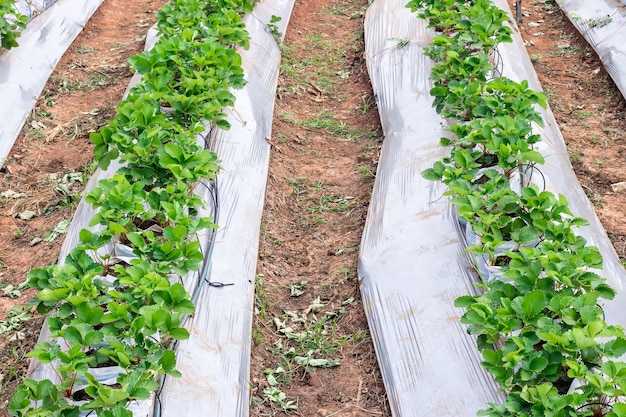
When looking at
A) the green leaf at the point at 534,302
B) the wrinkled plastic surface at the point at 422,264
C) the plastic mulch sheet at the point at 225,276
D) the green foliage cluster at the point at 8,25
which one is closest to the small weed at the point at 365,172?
the wrinkled plastic surface at the point at 422,264

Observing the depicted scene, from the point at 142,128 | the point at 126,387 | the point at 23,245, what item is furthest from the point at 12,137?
the point at 126,387

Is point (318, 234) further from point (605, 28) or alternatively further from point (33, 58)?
point (605, 28)

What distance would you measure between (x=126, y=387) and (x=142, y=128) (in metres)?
1.78

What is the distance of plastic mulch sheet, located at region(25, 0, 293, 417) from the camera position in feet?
10.00

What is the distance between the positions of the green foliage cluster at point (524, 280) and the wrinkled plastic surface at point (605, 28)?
1.75 meters

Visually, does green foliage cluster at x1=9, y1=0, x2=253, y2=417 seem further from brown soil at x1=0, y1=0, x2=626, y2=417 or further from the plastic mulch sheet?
brown soil at x1=0, y1=0, x2=626, y2=417

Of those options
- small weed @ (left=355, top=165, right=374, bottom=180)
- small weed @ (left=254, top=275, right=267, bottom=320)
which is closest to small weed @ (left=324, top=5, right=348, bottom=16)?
small weed @ (left=355, top=165, right=374, bottom=180)

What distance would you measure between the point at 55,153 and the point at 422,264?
3048 mm

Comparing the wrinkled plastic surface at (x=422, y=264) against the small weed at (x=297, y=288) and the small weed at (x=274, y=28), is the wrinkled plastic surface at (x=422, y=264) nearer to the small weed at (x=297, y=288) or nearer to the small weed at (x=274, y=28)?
the small weed at (x=297, y=288)

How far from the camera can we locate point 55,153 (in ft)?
17.6

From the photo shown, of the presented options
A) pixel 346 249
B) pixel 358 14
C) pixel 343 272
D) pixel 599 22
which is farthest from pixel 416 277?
pixel 358 14

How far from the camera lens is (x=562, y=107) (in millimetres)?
5656

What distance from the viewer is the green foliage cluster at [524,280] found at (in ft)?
8.04

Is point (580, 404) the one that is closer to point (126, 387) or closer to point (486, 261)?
point (486, 261)
